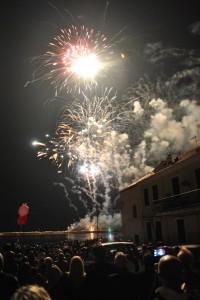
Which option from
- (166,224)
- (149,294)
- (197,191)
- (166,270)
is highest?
(197,191)

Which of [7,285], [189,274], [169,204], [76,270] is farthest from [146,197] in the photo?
[7,285]

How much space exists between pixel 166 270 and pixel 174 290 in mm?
204

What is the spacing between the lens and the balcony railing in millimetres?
24172

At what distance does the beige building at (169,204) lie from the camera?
24.6 meters

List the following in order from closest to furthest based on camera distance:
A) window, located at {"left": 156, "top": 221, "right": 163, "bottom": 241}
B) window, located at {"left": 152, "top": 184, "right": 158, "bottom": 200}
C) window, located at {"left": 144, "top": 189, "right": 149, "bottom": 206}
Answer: window, located at {"left": 156, "top": 221, "right": 163, "bottom": 241}
window, located at {"left": 152, "top": 184, "right": 158, "bottom": 200}
window, located at {"left": 144, "top": 189, "right": 149, "bottom": 206}

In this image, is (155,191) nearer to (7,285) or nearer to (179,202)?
(179,202)

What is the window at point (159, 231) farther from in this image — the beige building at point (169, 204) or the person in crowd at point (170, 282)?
the person in crowd at point (170, 282)

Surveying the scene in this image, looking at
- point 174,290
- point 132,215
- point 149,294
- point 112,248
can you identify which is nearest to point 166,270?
point 174,290

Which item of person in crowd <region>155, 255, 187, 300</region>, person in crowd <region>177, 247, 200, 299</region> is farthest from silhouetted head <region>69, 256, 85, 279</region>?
person in crowd <region>155, 255, 187, 300</region>

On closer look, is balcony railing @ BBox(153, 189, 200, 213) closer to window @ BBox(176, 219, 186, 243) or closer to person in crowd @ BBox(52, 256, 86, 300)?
window @ BBox(176, 219, 186, 243)

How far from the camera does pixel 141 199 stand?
3338 centimetres

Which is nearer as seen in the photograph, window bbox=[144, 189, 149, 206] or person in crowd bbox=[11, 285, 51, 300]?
person in crowd bbox=[11, 285, 51, 300]

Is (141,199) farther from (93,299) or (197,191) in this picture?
(93,299)

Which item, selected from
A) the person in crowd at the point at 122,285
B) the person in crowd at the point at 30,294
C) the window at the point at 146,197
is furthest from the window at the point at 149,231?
the person in crowd at the point at 30,294
